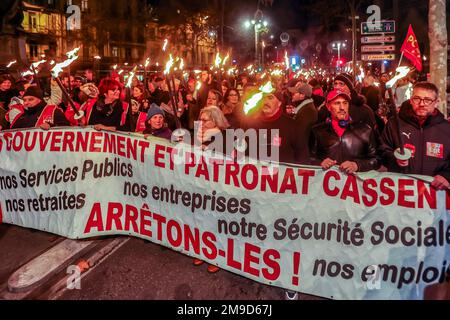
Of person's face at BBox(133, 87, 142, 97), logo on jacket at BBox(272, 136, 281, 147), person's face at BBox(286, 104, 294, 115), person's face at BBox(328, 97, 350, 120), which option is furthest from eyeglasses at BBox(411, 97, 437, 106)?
person's face at BBox(133, 87, 142, 97)

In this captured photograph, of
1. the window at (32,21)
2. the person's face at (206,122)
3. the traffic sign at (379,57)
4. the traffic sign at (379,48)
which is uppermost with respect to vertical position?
the window at (32,21)

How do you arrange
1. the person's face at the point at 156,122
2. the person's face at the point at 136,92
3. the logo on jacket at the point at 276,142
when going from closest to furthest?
the logo on jacket at the point at 276,142 < the person's face at the point at 156,122 < the person's face at the point at 136,92

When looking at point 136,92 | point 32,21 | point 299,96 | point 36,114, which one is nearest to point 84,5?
point 32,21

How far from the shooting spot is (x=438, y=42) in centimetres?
748

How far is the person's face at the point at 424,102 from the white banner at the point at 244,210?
84 cm

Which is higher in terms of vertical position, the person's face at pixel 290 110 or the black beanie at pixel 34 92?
the black beanie at pixel 34 92

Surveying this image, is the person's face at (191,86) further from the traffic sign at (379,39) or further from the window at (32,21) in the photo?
the window at (32,21)

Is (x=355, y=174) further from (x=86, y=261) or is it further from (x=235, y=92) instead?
(x=235, y=92)

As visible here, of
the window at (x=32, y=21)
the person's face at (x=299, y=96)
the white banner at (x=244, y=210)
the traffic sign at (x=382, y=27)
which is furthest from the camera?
the window at (x=32, y=21)

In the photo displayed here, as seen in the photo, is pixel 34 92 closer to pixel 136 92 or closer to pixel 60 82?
pixel 60 82

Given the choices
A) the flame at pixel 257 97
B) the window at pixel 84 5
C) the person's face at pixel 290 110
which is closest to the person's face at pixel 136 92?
the person's face at pixel 290 110

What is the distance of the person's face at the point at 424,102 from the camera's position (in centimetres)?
417

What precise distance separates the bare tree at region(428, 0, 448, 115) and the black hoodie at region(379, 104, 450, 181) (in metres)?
3.55

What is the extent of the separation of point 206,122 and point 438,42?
4612mm
